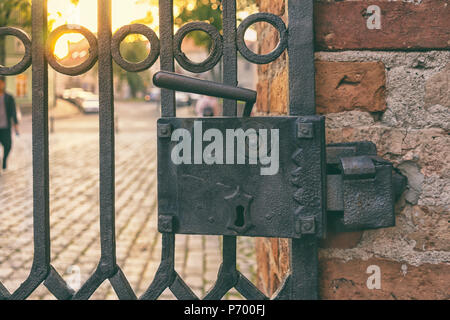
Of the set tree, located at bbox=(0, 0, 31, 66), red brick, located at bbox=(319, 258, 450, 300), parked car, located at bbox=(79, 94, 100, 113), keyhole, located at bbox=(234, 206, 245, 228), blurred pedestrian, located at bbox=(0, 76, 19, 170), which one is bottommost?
red brick, located at bbox=(319, 258, 450, 300)

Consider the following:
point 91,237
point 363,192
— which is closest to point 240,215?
point 363,192

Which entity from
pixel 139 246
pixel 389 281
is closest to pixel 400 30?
pixel 389 281

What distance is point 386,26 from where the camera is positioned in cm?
128

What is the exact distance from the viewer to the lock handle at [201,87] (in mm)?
1127

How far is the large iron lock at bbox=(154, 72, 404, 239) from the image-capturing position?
3.96 feet

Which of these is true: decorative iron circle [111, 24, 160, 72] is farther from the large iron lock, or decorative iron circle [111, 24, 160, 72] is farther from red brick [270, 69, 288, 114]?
red brick [270, 69, 288, 114]

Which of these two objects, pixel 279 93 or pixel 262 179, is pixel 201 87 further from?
pixel 279 93

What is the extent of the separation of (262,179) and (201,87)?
27 centimetres

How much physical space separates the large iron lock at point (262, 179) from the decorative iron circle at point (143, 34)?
0.14 metres

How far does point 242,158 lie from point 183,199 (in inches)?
7.2

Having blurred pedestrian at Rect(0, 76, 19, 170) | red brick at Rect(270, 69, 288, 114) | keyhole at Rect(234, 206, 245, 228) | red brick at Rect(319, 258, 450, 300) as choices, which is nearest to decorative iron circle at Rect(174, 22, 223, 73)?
red brick at Rect(270, 69, 288, 114)

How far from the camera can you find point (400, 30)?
128cm

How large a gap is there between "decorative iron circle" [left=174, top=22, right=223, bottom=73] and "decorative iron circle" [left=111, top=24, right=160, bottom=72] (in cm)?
5

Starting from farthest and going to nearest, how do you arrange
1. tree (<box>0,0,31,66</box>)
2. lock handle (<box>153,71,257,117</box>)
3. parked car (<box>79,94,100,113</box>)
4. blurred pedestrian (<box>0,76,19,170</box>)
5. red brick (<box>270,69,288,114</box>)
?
1. parked car (<box>79,94,100,113</box>)
2. blurred pedestrian (<box>0,76,19,170</box>)
3. tree (<box>0,0,31,66</box>)
4. red brick (<box>270,69,288,114</box>)
5. lock handle (<box>153,71,257,117</box>)
